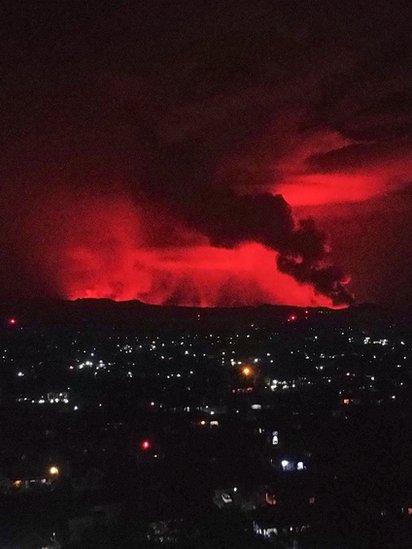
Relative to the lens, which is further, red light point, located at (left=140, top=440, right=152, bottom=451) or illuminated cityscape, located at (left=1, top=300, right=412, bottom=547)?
red light point, located at (left=140, top=440, right=152, bottom=451)

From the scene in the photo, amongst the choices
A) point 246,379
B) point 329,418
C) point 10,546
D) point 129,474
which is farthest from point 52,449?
point 246,379

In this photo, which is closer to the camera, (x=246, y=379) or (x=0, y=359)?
(x=246, y=379)

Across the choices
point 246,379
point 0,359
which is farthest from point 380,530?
point 0,359

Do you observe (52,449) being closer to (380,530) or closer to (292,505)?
(292,505)

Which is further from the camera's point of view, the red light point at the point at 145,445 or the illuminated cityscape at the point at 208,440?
the red light point at the point at 145,445

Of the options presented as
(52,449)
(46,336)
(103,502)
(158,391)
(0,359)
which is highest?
(46,336)

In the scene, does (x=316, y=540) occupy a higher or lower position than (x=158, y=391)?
lower

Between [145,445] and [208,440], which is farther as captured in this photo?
[208,440]

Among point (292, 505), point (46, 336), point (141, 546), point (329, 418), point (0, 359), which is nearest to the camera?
point (141, 546)

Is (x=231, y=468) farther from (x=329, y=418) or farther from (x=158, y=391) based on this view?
(x=158, y=391)

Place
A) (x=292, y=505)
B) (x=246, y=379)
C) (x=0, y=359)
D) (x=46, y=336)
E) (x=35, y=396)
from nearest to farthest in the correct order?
(x=292, y=505)
(x=35, y=396)
(x=246, y=379)
(x=0, y=359)
(x=46, y=336)
